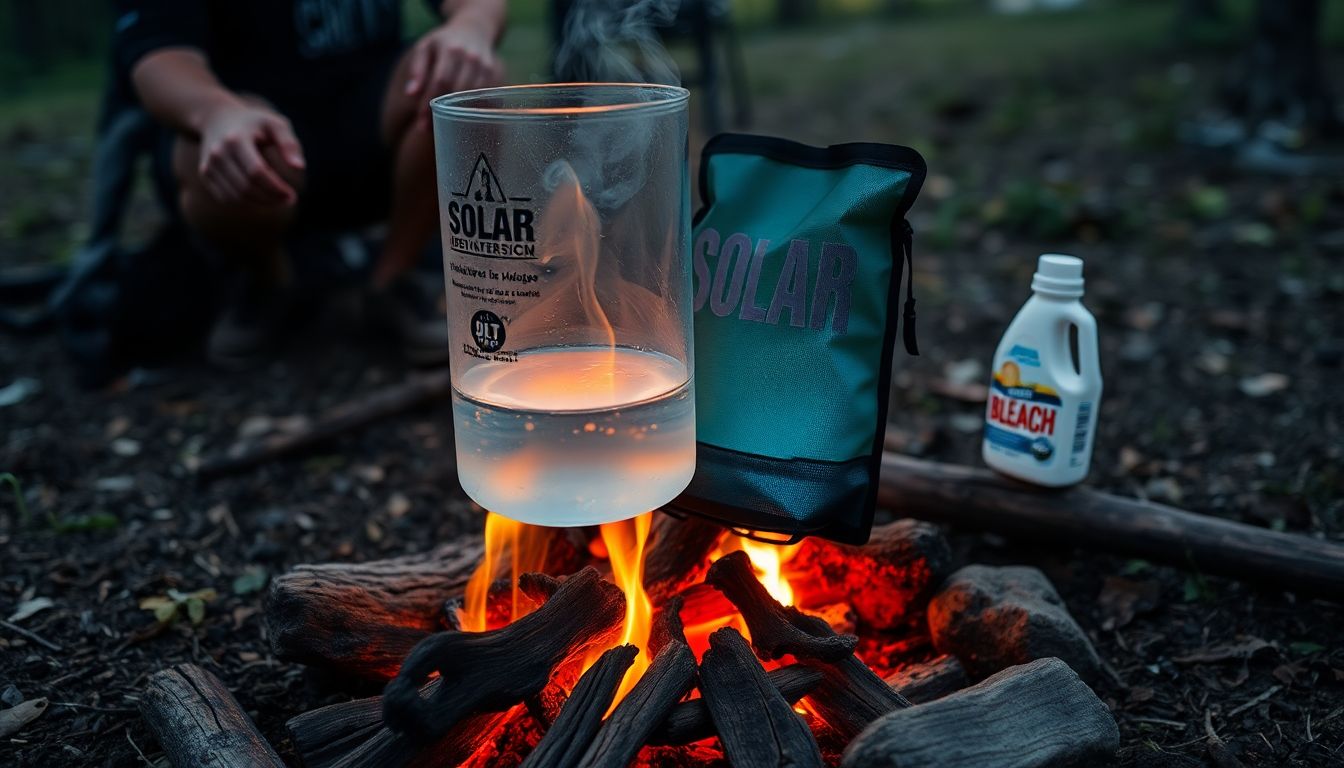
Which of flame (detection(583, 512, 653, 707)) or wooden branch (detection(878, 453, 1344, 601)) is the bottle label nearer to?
wooden branch (detection(878, 453, 1344, 601))

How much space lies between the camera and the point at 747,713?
1.63m

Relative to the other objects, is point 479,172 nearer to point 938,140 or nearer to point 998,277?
point 998,277

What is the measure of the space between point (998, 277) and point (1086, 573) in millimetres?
2222

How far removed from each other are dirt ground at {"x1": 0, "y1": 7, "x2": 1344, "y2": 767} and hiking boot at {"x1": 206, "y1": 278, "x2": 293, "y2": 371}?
0.09 metres

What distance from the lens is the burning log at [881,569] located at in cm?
211

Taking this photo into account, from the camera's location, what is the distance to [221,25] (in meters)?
3.45

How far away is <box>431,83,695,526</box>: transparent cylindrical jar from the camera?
63.5 inches

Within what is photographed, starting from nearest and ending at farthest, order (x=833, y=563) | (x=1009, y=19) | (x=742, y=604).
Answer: (x=742, y=604), (x=833, y=563), (x=1009, y=19)

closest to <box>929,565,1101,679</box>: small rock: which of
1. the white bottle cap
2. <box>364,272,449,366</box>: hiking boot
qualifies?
the white bottle cap

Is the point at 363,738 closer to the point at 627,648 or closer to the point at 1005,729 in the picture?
the point at 627,648

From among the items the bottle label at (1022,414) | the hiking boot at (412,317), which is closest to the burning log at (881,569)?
the bottle label at (1022,414)

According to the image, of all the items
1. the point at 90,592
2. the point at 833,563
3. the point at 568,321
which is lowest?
the point at 90,592

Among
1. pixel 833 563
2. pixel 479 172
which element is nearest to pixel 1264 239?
pixel 833 563

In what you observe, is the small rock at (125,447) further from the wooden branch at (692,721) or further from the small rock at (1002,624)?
the small rock at (1002,624)
